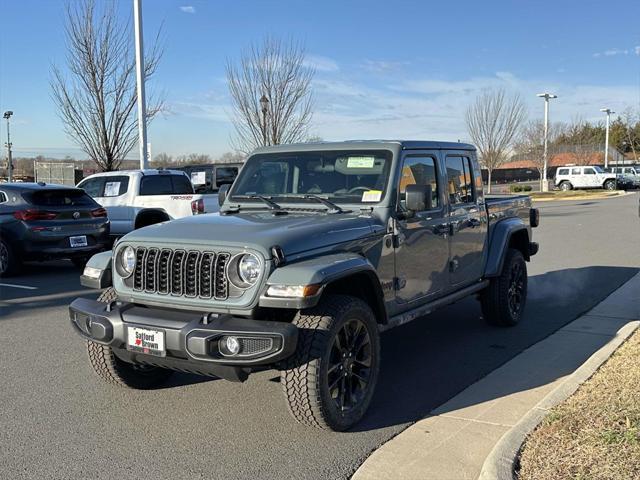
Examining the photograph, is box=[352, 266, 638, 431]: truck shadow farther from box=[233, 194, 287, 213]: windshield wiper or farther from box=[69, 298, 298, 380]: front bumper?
box=[233, 194, 287, 213]: windshield wiper

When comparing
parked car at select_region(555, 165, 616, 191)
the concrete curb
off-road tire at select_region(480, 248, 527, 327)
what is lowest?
the concrete curb

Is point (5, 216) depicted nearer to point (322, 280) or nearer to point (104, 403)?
point (104, 403)

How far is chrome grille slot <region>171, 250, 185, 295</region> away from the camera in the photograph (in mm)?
4098

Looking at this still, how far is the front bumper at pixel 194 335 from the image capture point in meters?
3.66

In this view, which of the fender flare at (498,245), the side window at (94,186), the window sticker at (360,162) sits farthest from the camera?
the side window at (94,186)

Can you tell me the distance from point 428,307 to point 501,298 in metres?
1.76

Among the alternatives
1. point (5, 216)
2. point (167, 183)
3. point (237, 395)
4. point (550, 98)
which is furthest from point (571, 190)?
point (237, 395)

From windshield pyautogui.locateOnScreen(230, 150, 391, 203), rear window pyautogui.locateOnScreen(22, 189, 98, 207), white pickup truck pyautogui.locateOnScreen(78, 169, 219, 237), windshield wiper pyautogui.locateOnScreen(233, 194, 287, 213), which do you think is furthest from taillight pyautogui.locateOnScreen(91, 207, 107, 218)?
windshield wiper pyautogui.locateOnScreen(233, 194, 287, 213)

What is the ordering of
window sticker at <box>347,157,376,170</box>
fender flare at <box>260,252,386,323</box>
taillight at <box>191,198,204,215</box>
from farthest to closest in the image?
taillight at <box>191,198,204,215</box> → window sticker at <box>347,157,376,170</box> → fender flare at <box>260,252,386,323</box>

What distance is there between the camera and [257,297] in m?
3.86

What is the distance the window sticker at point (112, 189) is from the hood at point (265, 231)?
885 cm

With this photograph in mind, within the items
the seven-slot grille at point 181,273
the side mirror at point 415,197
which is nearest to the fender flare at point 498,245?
the side mirror at point 415,197

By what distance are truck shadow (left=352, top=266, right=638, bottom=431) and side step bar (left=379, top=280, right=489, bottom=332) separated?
1.81ft

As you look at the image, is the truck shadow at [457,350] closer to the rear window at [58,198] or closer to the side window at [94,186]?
the rear window at [58,198]
